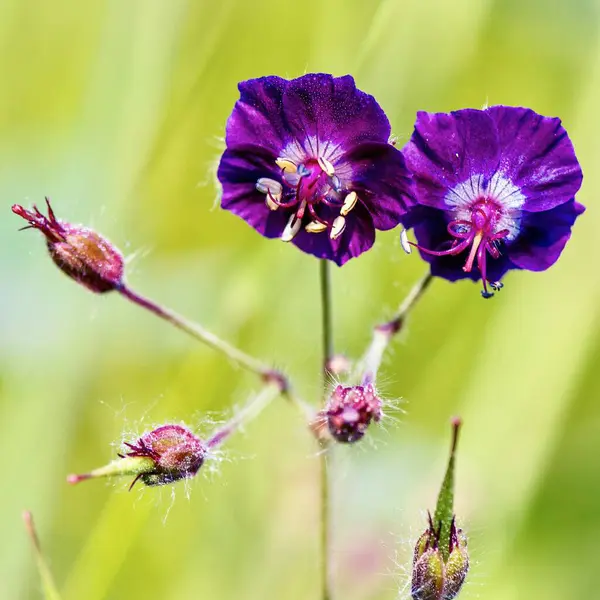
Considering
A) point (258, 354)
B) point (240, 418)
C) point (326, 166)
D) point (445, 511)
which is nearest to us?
point (445, 511)

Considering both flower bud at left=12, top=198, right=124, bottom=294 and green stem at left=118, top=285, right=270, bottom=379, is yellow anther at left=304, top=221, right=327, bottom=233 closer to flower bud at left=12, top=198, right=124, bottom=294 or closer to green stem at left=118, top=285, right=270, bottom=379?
green stem at left=118, top=285, right=270, bottom=379

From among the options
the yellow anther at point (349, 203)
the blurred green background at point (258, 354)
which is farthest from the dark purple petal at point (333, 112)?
the blurred green background at point (258, 354)

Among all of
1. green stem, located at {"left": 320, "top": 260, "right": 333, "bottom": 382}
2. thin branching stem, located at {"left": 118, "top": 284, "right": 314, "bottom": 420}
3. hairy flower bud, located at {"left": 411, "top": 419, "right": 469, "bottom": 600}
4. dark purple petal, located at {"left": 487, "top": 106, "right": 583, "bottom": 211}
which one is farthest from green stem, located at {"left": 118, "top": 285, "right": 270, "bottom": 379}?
dark purple petal, located at {"left": 487, "top": 106, "right": 583, "bottom": 211}

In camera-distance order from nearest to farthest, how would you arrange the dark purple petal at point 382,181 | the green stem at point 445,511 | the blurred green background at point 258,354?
the green stem at point 445,511
the dark purple petal at point 382,181
the blurred green background at point 258,354

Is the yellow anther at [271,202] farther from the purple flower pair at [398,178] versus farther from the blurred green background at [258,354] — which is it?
the blurred green background at [258,354]

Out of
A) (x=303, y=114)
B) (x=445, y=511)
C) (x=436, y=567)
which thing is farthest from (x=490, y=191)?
(x=436, y=567)

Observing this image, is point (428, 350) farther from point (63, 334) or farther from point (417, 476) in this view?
point (63, 334)

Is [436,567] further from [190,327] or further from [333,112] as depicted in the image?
[333,112]

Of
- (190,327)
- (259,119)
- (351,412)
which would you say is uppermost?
(259,119)
